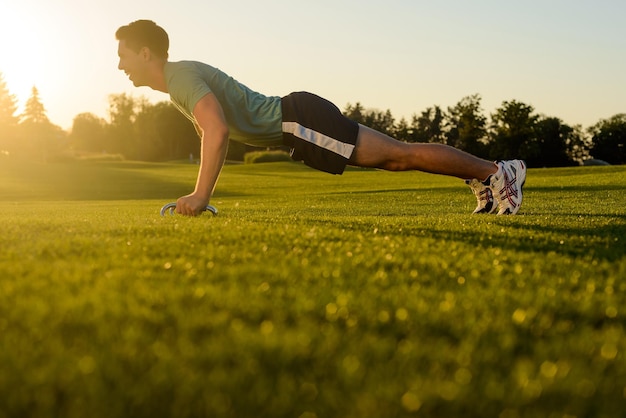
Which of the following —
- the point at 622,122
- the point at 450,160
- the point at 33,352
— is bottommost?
the point at 33,352

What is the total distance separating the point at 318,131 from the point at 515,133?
8110 cm

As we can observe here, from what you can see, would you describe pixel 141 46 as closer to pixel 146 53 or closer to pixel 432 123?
pixel 146 53

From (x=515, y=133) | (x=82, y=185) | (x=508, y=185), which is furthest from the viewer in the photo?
(x=515, y=133)

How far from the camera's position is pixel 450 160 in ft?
22.0

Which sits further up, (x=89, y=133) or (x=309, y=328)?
(x=89, y=133)

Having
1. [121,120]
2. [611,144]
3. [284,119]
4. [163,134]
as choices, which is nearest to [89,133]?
[121,120]

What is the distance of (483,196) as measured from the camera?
755 centimetres

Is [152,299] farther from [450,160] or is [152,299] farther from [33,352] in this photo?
[450,160]

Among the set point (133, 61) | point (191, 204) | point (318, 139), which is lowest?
point (191, 204)

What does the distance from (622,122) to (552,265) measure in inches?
4500

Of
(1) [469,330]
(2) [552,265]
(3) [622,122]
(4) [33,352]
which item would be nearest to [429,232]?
(2) [552,265]

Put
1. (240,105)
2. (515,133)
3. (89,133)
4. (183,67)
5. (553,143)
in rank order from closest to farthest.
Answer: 1. (183,67)
2. (240,105)
3. (515,133)
4. (553,143)
5. (89,133)

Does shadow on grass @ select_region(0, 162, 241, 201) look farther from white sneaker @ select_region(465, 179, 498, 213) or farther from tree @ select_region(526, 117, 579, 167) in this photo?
tree @ select_region(526, 117, 579, 167)

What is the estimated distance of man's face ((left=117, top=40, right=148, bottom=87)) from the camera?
6531 mm
